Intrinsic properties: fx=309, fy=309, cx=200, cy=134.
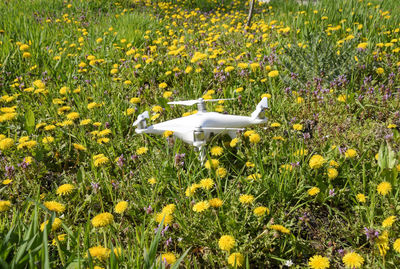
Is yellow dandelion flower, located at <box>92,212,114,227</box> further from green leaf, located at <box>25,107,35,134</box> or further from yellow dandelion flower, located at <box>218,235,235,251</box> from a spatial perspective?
green leaf, located at <box>25,107,35,134</box>

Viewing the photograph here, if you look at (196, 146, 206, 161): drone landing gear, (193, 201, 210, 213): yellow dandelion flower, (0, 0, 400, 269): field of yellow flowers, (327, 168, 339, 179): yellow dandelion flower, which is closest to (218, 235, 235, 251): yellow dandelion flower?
(0, 0, 400, 269): field of yellow flowers

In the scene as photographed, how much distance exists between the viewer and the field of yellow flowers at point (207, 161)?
1448 millimetres

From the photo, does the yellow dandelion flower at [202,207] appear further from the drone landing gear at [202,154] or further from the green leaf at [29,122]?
the green leaf at [29,122]

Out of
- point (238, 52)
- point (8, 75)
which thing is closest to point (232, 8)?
point (238, 52)

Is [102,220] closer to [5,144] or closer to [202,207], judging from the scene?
[202,207]

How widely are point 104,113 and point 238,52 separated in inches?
85.0

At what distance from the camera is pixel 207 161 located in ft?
5.76

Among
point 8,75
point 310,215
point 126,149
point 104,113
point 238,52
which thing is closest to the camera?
point 310,215

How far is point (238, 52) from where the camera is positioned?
408cm

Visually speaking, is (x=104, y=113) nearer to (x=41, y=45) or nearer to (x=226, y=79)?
(x=226, y=79)

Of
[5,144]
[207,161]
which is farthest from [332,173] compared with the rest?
[5,144]

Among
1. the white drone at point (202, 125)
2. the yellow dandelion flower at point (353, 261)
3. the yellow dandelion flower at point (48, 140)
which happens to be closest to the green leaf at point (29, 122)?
the yellow dandelion flower at point (48, 140)

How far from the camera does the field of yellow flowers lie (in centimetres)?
145

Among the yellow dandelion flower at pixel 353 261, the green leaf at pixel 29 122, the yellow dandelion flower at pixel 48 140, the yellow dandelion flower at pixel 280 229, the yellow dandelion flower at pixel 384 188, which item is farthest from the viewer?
the green leaf at pixel 29 122
